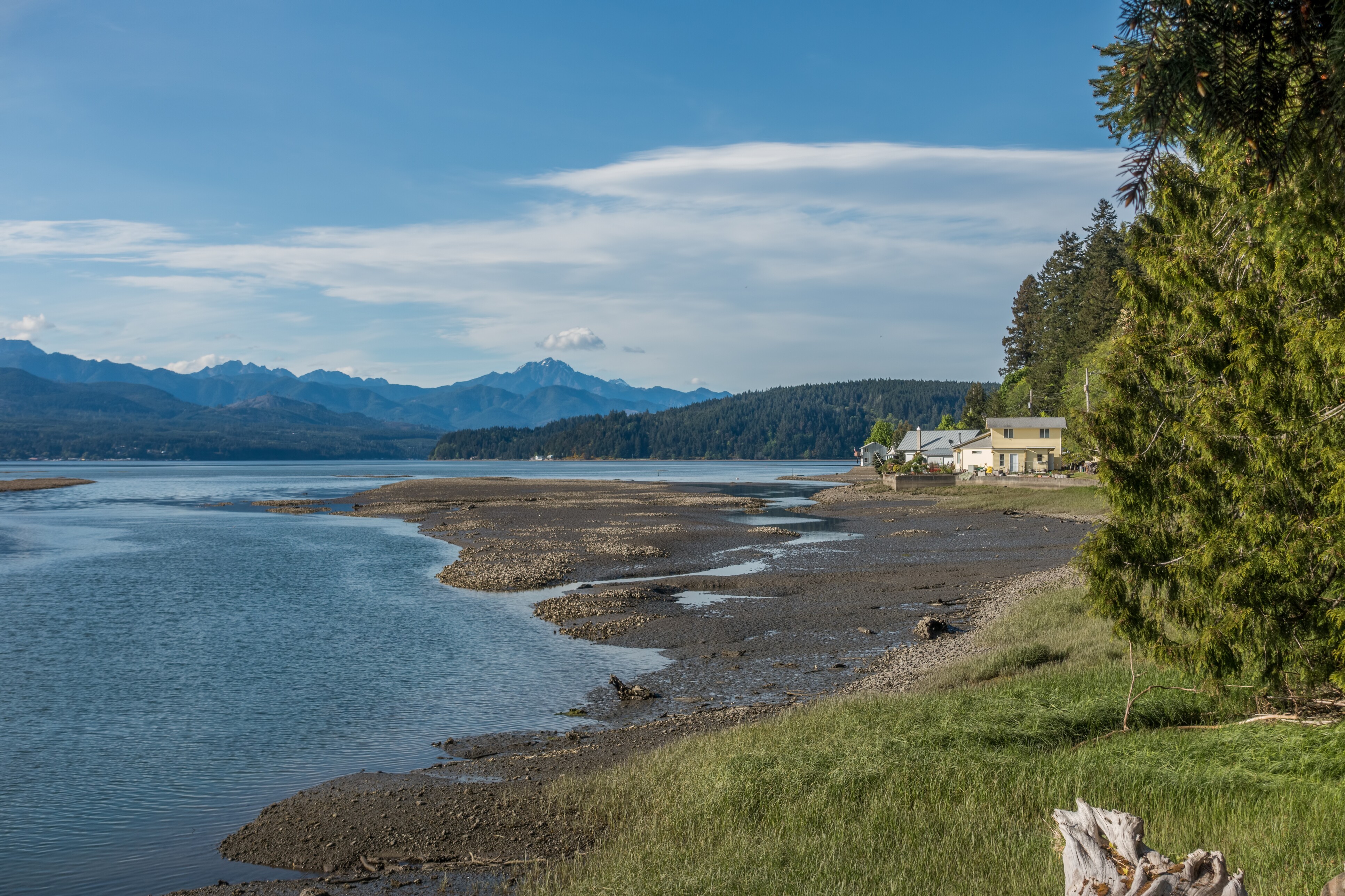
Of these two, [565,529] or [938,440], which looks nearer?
[565,529]

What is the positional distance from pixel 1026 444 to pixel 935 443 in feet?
130

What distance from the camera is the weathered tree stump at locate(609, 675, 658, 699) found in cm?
1862

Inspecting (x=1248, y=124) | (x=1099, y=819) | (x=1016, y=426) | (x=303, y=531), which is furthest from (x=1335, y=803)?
(x=1016, y=426)

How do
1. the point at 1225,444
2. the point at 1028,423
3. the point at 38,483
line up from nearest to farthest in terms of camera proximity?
the point at 1225,444, the point at 1028,423, the point at 38,483

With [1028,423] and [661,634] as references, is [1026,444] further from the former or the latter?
[661,634]

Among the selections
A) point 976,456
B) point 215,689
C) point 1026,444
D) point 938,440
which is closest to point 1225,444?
point 215,689

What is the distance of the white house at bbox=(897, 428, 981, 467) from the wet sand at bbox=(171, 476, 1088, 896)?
5968cm

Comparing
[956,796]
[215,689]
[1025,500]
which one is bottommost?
[215,689]

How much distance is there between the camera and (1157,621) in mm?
11352

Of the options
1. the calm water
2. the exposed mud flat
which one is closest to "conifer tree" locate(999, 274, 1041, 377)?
the exposed mud flat

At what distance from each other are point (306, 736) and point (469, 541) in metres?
36.7

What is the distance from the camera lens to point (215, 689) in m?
20.3

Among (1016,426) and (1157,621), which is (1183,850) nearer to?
(1157,621)

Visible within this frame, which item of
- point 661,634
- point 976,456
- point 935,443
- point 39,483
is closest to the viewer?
point 661,634
